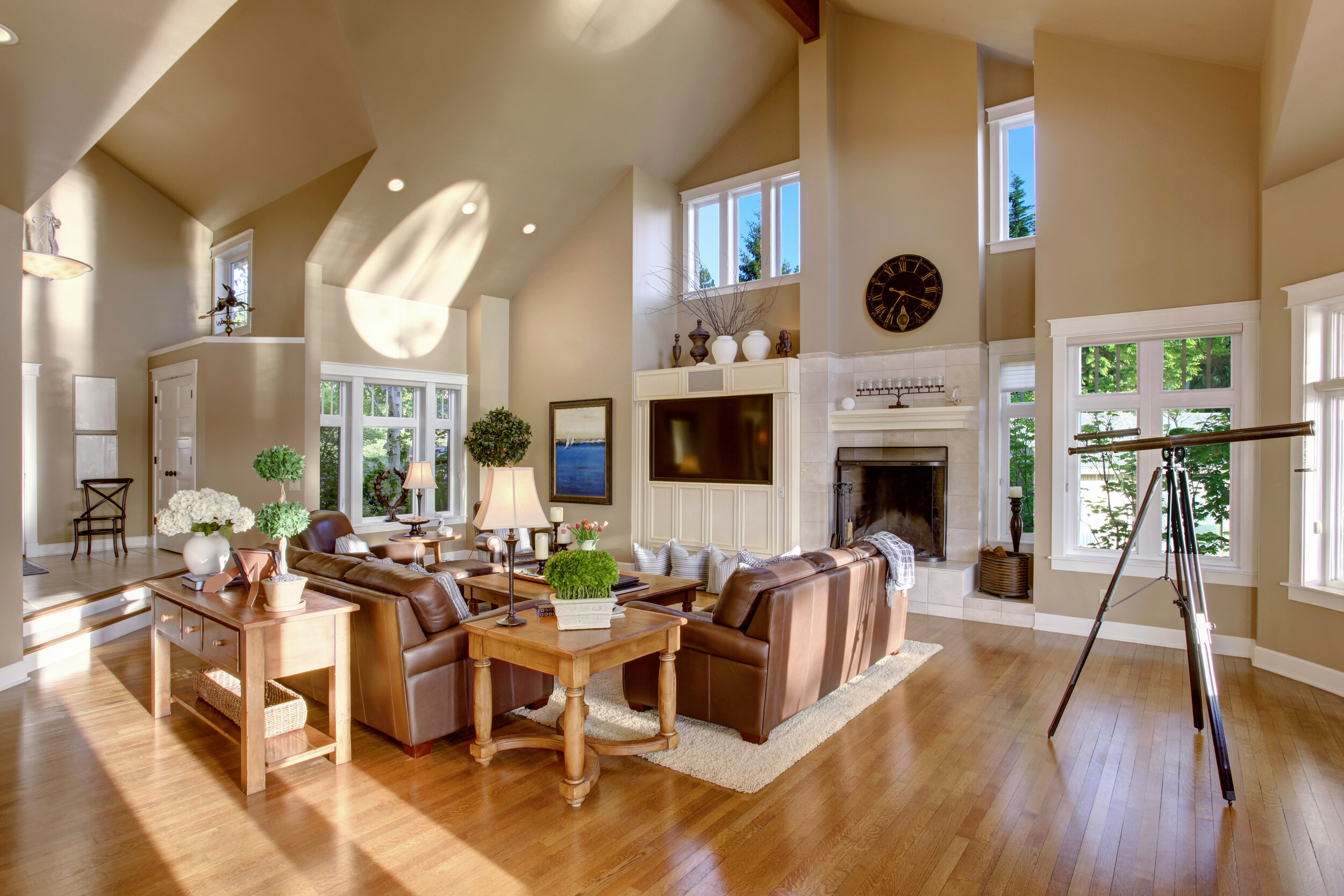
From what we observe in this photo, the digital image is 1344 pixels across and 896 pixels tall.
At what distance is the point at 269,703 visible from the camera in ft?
11.5

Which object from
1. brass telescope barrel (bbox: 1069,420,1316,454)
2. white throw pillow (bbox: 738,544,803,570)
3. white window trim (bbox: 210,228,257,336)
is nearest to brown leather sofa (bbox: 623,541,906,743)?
white throw pillow (bbox: 738,544,803,570)

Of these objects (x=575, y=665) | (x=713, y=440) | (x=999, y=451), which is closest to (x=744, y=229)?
(x=713, y=440)

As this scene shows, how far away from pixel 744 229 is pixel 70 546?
27.2 feet

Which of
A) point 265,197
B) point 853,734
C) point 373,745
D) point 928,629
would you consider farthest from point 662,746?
point 265,197

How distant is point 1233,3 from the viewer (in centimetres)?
429

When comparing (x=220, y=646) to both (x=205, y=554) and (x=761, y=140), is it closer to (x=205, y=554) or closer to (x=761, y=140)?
(x=205, y=554)

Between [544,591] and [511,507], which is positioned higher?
[511,507]

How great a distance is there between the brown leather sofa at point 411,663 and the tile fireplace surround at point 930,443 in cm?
405

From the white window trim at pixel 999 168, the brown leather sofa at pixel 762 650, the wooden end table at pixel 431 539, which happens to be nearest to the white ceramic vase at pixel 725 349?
the white window trim at pixel 999 168

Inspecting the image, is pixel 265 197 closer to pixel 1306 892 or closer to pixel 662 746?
pixel 662 746

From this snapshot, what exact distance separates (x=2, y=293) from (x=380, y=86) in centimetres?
328

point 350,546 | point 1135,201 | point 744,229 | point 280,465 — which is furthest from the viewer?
point 744,229

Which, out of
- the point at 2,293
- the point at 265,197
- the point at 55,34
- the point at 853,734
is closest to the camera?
the point at 55,34

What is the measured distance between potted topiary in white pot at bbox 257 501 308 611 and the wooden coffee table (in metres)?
1.35
